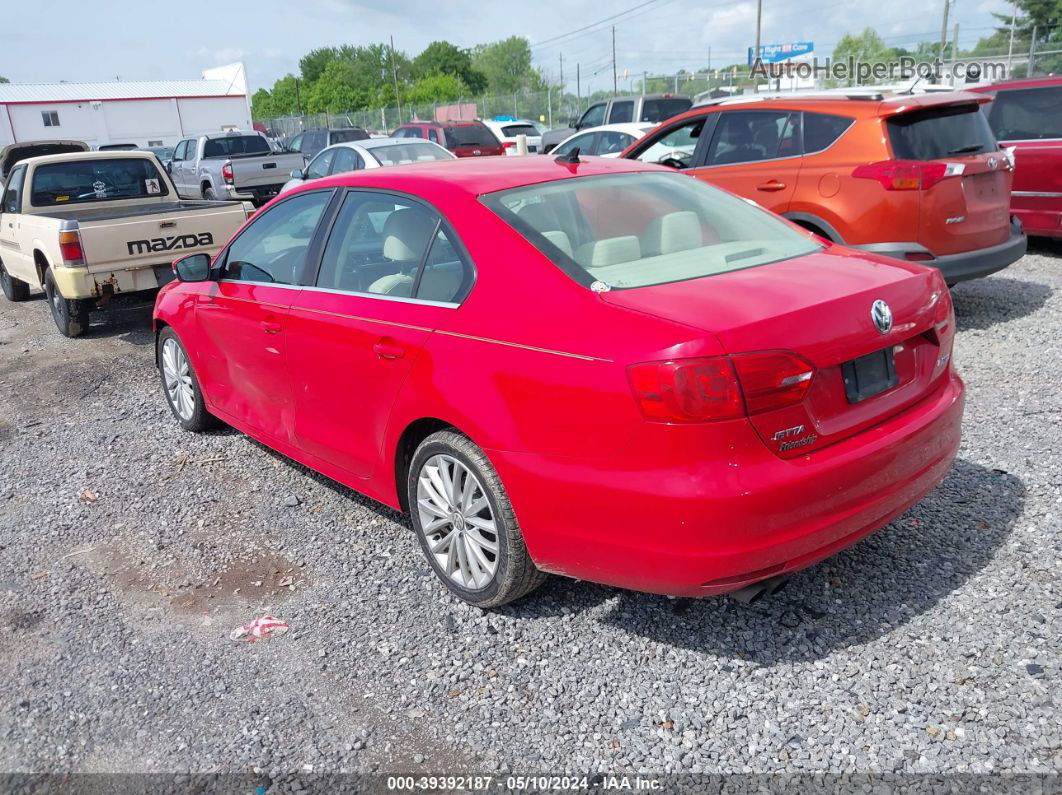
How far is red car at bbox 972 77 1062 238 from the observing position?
8766mm

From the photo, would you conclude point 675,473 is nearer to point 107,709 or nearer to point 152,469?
point 107,709

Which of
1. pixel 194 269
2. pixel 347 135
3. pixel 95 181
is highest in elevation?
pixel 347 135

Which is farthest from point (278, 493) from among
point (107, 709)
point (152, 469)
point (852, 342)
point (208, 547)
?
point (852, 342)

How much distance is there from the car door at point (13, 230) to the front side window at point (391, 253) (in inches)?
263

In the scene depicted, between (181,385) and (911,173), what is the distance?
5.27 meters

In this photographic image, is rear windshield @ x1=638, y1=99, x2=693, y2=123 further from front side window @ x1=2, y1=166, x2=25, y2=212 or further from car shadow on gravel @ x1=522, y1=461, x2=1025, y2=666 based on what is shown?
car shadow on gravel @ x1=522, y1=461, x2=1025, y2=666

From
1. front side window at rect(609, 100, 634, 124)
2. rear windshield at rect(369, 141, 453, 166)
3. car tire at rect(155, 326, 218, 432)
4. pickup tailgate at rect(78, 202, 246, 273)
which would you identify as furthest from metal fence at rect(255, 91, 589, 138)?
car tire at rect(155, 326, 218, 432)

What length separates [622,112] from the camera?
2034 cm

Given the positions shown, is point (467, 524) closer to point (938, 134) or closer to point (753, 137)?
point (938, 134)

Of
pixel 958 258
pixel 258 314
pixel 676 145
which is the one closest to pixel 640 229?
pixel 258 314

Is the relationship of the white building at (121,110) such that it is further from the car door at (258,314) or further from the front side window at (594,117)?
the car door at (258,314)

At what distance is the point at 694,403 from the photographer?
2.61 metres

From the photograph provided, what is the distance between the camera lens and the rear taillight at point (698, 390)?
8.54 ft

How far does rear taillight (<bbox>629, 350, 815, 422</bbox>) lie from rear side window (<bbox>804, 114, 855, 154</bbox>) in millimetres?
4813
